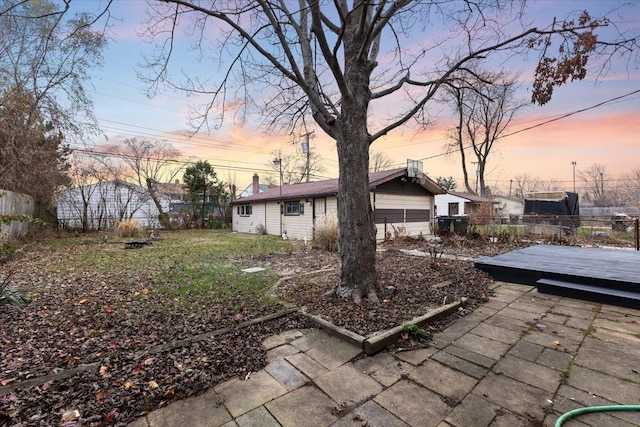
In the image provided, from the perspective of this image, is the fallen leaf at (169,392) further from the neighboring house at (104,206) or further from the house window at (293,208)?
the neighboring house at (104,206)

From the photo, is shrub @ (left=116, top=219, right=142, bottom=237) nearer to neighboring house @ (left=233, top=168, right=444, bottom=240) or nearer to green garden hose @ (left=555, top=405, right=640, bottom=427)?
neighboring house @ (left=233, top=168, right=444, bottom=240)

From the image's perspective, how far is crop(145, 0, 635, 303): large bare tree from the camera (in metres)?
3.16

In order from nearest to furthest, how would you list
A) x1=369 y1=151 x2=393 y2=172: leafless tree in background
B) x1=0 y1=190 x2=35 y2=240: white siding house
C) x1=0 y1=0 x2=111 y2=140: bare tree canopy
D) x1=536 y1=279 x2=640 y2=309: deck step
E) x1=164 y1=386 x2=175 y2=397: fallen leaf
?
1. x1=164 y1=386 x2=175 y2=397: fallen leaf
2. x1=536 y1=279 x2=640 y2=309: deck step
3. x1=0 y1=0 x2=111 y2=140: bare tree canopy
4. x1=0 y1=190 x2=35 y2=240: white siding house
5. x1=369 y1=151 x2=393 y2=172: leafless tree in background

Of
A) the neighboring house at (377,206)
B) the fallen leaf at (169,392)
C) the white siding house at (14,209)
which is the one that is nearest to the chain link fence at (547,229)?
the neighboring house at (377,206)

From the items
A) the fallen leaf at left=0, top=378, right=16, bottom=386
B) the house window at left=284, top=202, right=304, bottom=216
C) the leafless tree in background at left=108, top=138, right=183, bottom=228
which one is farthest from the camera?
the leafless tree in background at left=108, top=138, right=183, bottom=228

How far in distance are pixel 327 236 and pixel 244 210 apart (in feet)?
35.2

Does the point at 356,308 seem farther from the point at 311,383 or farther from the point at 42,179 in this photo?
the point at 42,179

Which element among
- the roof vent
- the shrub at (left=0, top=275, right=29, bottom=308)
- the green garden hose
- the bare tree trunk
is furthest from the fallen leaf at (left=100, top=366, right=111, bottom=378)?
the roof vent

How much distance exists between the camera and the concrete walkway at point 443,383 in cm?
162

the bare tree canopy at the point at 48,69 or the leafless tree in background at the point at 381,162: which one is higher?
the leafless tree in background at the point at 381,162

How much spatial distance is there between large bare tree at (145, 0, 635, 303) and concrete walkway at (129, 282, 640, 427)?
3.72ft

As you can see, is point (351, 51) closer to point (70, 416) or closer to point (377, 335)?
point (377, 335)

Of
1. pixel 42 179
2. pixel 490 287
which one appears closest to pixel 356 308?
pixel 490 287

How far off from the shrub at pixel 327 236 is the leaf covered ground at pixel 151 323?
2.37m
